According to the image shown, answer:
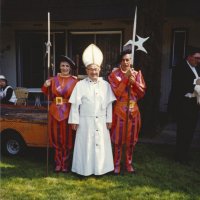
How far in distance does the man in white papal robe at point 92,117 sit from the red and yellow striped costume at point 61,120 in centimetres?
17

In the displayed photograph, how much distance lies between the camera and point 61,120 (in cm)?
460

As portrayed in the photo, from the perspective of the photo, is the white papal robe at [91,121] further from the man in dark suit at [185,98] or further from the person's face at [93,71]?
the man in dark suit at [185,98]

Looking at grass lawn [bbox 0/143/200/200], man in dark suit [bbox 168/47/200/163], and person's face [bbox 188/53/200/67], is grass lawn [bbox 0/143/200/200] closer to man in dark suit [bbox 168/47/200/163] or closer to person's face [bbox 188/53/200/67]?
man in dark suit [bbox 168/47/200/163]

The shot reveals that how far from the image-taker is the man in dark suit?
497cm

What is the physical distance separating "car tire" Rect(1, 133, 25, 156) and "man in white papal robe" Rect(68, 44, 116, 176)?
1.23 metres

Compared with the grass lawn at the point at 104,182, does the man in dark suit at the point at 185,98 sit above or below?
above

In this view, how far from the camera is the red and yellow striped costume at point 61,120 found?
4574mm

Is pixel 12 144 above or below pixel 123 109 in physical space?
below

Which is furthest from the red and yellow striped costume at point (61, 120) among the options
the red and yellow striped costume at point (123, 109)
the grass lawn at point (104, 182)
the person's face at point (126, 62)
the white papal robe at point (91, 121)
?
the person's face at point (126, 62)

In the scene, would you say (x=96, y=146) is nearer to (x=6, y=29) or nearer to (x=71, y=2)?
(x=71, y=2)

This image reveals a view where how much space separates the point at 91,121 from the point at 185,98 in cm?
156

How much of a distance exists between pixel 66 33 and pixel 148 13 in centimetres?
379

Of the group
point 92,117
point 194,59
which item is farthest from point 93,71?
point 194,59

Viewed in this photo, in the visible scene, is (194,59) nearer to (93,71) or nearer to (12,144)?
(93,71)
